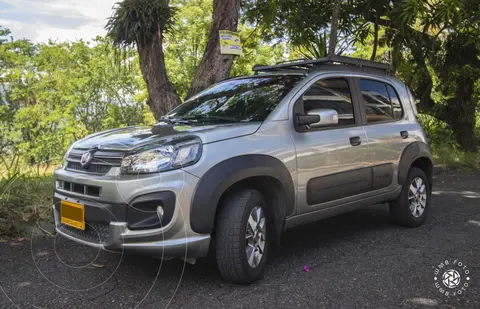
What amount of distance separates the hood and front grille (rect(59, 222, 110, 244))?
56cm

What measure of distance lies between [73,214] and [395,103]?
3.56 metres

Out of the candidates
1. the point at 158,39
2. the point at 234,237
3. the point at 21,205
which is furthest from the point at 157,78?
the point at 234,237

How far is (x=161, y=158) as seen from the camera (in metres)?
3.07

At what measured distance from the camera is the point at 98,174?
125 inches

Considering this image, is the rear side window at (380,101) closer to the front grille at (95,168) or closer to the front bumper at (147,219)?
the front bumper at (147,219)

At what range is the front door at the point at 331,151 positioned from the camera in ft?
12.3

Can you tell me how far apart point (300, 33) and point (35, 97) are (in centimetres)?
2267

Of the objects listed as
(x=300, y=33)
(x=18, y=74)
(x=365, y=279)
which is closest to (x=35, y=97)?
(x=18, y=74)

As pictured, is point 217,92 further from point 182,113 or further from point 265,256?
point 265,256

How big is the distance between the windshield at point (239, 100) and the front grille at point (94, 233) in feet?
4.12

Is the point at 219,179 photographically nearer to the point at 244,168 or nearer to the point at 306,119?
the point at 244,168

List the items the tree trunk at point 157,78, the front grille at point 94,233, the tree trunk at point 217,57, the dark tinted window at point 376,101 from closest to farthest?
the front grille at point 94,233, the dark tinted window at point 376,101, the tree trunk at point 217,57, the tree trunk at point 157,78

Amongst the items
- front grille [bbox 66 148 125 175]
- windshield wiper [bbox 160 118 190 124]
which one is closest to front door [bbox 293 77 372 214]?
windshield wiper [bbox 160 118 190 124]

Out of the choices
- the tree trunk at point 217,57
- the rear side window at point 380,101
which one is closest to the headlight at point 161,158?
the rear side window at point 380,101
